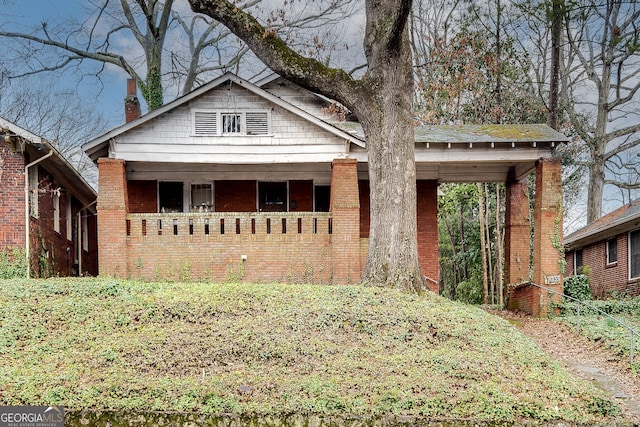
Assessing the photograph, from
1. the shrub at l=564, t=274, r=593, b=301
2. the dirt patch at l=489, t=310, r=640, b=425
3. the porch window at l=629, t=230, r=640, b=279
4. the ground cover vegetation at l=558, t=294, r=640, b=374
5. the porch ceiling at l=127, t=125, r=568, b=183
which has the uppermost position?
the porch ceiling at l=127, t=125, r=568, b=183

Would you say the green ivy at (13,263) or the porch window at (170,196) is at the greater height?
the porch window at (170,196)

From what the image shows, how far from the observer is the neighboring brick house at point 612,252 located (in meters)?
24.9

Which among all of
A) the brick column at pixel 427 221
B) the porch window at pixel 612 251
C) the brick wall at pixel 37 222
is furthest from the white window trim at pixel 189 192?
the porch window at pixel 612 251

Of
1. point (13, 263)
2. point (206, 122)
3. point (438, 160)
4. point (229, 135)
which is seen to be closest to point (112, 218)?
point (13, 263)

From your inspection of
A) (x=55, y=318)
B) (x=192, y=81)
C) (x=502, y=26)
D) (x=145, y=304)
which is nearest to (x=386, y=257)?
(x=145, y=304)

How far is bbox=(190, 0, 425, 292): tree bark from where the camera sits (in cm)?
1539

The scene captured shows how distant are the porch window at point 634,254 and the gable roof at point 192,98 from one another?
12.1 m

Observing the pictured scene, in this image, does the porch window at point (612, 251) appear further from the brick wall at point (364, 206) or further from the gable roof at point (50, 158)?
the gable roof at point (50, 158)

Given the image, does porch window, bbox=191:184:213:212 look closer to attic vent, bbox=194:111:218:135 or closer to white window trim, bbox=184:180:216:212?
white window trim, bbox=184:180:216:212

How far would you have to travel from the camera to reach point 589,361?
44.8ft

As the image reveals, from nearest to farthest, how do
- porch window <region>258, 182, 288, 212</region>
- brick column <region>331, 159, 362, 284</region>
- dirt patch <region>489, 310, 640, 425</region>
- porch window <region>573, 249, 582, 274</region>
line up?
dirt patch <region>489, 310, 640, 425</region>
brick column <region>331, 159, 362, 284</region>
porch window <region>258, 182, 288, 212</region>
porch window <region>573, 249, 582, 274</region>

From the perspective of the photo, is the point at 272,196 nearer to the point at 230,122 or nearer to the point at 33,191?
the point at 230,122

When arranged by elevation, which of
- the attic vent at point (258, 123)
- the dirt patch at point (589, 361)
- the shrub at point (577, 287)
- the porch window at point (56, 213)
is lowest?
the dirt patch at point (589, 361)

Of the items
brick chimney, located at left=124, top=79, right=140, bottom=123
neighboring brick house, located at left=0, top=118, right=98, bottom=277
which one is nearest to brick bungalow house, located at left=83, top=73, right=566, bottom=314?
neighboring brick house, located at left=0, top=118, right=98, bottom=277
